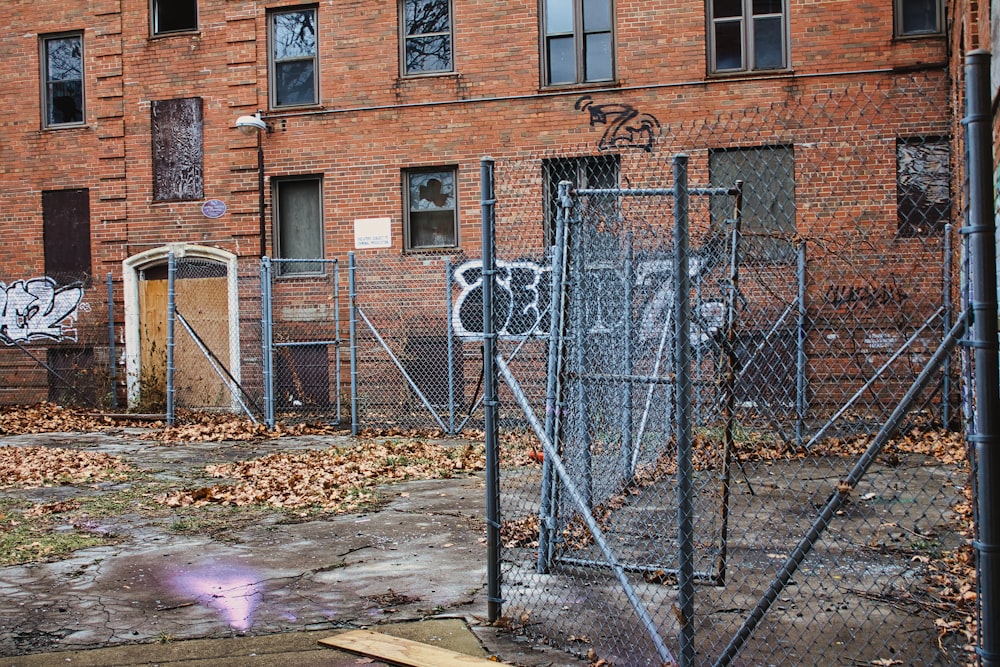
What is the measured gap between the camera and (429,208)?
16000mm

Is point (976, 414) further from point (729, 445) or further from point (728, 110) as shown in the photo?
point (728, 110)

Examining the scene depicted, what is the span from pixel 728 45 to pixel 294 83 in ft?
24.8

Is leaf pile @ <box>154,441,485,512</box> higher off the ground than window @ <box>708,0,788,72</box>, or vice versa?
window @ <box>708,0,788,72</box>

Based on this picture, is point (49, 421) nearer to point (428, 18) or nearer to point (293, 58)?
point (293, 58)


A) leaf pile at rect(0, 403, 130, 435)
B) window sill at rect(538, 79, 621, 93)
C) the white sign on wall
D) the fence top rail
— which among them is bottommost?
leaf pile at rect(0, 403, 130, 435)

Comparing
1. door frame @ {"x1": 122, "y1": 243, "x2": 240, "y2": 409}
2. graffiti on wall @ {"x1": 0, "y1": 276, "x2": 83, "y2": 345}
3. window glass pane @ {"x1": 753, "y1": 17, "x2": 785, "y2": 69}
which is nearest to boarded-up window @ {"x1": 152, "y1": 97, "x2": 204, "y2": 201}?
door frame @ {"x1": 122, "y1": 243, "x2": 240, "y2": 409}

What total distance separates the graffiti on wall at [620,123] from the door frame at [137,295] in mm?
6738

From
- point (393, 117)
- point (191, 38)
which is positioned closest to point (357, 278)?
point (393, 117)

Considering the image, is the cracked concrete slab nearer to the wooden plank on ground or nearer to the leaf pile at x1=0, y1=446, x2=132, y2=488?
the wooden plank on ground

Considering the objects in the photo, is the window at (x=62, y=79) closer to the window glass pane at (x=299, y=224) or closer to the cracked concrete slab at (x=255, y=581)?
the window glass pane at (x=299, y=224)

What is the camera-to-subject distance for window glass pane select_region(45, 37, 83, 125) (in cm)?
1769

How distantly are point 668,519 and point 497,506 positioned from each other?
2436 millimetres

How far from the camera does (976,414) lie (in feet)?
10.2

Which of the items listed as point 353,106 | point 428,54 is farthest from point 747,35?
point 353,106
